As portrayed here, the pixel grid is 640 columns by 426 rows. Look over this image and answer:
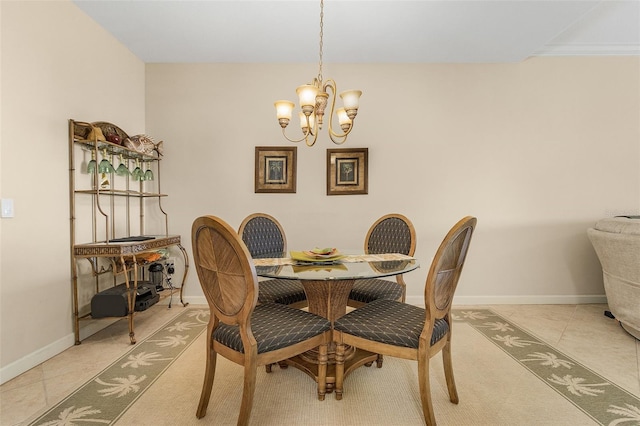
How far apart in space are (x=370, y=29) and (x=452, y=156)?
5.30ft

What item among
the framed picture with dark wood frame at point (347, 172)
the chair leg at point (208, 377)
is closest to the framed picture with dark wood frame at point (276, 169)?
the framed picture with dark wood frame at point (347, 172)

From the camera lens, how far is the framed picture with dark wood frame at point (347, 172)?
348 cm

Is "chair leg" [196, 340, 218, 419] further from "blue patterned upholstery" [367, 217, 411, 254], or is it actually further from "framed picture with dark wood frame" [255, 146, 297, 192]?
"framed picture with dark wood frame" [255, 146, 297, 192]

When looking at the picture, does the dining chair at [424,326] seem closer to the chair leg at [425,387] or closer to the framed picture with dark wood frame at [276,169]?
the chair leg at [425,387]

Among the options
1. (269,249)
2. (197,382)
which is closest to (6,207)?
(197,382)

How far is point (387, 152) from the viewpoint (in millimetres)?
3520

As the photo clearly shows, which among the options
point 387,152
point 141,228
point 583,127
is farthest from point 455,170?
point 141,228

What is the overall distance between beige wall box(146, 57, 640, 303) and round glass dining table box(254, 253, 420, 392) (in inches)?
61.4

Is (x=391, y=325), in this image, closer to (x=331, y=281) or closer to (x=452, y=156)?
(x=331, y=281)

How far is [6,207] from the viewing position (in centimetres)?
196

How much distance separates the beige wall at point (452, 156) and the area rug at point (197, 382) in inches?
39.7

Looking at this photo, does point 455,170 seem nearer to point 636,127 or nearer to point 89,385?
point 636,127

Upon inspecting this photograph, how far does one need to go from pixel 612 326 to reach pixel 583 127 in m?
2.11

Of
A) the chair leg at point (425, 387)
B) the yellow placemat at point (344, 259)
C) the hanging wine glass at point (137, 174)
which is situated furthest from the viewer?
the hanging wine glass at point (137, 174)
